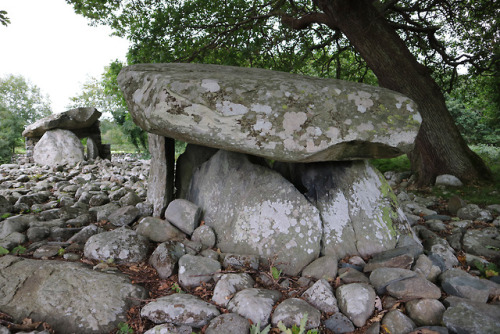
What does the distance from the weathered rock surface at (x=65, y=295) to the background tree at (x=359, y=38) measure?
6138 mm

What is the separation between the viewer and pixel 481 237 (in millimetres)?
3744

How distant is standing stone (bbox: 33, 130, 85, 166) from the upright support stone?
8.29 meters

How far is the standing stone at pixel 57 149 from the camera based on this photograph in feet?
36.8

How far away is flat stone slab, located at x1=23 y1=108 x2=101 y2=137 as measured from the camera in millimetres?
11648

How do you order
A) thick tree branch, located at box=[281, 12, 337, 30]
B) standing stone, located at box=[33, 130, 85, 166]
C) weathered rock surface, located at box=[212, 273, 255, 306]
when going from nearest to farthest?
weathered rock surface, located at box=[212, 273, 255, 306] → thick tree branch, located at box=[281, 12, 337, 30] → standing stone, located at box=[33, 130, 85, 166]

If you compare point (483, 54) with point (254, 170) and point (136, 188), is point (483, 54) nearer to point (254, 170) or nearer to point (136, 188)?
point (254, 170)

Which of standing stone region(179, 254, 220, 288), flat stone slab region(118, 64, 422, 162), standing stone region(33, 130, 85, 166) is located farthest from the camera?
standing stone region(33, 130, 85, 166)

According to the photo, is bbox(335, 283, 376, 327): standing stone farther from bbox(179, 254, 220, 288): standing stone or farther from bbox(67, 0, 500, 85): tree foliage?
bbox(67, 0, 500, 85): tree foliage

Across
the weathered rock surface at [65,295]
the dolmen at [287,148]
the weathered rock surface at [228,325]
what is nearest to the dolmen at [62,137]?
the dolmen at [287,148]

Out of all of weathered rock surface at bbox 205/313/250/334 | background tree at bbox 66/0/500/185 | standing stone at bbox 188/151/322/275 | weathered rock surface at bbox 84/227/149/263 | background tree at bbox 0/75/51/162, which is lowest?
weathered rock surface at bbox 205/313/250/334

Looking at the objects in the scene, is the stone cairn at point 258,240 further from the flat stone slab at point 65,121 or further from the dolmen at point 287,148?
Answer: the flat stone slab at point 65,121

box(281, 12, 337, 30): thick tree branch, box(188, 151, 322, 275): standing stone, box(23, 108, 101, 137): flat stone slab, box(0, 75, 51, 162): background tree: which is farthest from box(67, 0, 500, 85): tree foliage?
box(0, 75, 51, 162): background tree

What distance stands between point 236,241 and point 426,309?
1.73m

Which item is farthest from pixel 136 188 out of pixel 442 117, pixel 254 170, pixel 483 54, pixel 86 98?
pixel 86 98
